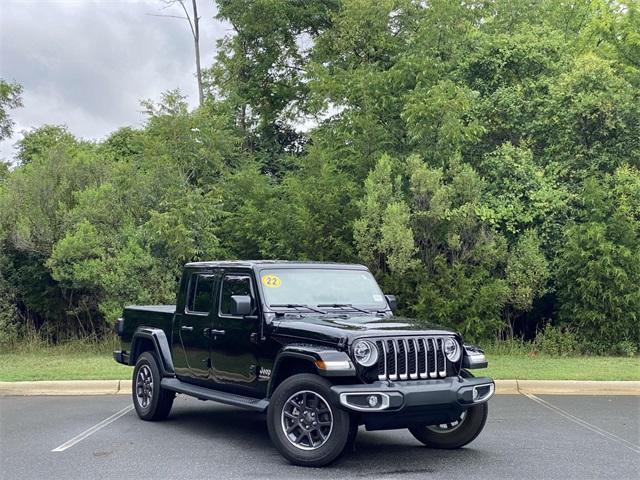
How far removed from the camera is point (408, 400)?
20.8ft

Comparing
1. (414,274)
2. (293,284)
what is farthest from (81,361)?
(293,284)

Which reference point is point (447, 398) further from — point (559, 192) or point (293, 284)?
point (559, 192)

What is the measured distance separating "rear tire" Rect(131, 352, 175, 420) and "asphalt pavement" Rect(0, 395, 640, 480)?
17 cm

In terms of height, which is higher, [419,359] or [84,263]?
[84,263]

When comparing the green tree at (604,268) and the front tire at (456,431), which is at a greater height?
the green tree at (604,268)

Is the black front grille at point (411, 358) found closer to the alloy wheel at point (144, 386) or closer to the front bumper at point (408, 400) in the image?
the front bumper at point (408, 400)

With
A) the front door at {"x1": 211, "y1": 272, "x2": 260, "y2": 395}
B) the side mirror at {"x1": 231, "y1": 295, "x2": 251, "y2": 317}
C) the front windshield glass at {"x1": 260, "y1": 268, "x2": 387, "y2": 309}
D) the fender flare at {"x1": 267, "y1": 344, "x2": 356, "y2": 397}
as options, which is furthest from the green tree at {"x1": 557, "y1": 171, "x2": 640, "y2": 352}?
the fender flare at {"x1": 267, "y1": 344, "x2": 356, "y2": 397}

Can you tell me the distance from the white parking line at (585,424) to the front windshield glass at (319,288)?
2910 mm

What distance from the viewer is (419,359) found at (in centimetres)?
679

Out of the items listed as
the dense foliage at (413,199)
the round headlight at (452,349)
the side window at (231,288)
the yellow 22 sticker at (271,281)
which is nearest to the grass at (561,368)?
the dense foliage at (413,199)

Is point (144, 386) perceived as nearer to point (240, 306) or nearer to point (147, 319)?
point (147, 319)

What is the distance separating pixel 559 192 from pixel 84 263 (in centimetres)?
1082

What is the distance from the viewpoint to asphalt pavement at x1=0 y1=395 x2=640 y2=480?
6.59m

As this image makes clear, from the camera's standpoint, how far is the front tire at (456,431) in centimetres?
730
